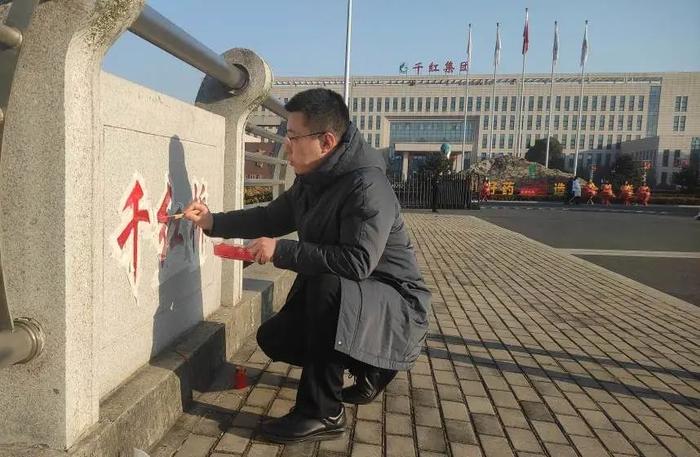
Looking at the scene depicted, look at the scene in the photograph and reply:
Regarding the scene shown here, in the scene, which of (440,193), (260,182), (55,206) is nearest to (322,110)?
(55,206)

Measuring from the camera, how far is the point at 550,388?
3.08 m

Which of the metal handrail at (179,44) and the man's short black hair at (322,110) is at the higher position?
the metal handrail at (179,44)

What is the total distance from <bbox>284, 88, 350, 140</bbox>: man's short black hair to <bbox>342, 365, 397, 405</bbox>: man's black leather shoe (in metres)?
1.10

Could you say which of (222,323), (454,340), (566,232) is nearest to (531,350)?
(454,340)

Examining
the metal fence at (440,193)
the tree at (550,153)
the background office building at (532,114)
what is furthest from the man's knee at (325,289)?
the background office building at (532,114)

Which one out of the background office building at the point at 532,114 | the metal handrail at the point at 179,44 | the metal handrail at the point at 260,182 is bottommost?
the metal handrail at the point at 260,182

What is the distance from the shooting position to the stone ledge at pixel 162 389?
5.65 feet

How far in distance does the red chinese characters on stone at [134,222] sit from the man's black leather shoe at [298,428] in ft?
2.74

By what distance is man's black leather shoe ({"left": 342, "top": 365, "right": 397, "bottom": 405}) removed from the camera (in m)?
2.51

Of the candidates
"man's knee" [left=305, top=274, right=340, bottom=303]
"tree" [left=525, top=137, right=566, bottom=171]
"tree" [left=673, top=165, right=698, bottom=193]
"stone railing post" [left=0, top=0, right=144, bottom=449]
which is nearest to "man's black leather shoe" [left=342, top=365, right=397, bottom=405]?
"man's knee" [left=305, top=274, right=340, bottom=303]

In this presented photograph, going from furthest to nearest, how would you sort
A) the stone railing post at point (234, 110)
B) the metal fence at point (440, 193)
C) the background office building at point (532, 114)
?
the background office building at point (532, 114), the metal fence at point (440, 193), the stone railing post at point (234, 110)

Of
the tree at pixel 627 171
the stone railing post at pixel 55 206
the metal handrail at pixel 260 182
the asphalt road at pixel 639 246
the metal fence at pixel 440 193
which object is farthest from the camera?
the tree at pixel 627 171

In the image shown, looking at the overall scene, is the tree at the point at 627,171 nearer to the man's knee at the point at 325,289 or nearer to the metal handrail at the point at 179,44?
the metal handrail at the point at 179,44

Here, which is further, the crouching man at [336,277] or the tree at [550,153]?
the tree at [550,153]
